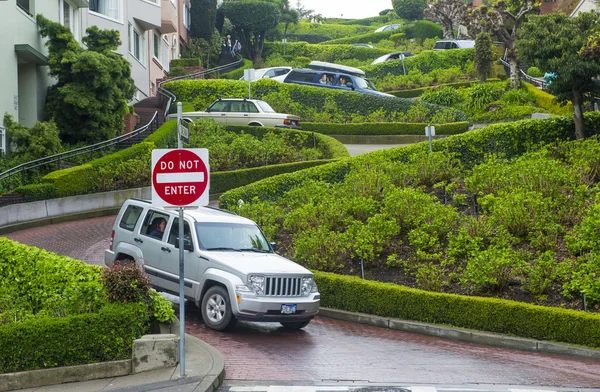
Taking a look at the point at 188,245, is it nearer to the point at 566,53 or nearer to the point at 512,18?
the point at 566,53

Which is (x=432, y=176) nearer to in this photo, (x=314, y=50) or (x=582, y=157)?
(x=582, y=157)

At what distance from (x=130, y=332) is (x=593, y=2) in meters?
38.4

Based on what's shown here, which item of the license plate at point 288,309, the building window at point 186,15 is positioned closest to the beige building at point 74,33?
the building window at point 186,15

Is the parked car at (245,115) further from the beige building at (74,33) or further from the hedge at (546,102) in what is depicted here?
the hedge at (546,102)

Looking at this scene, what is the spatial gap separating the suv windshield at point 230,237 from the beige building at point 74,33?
13404mm

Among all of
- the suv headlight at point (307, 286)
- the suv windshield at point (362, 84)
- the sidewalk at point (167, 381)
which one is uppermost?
the suv windshield at point (362, 84)

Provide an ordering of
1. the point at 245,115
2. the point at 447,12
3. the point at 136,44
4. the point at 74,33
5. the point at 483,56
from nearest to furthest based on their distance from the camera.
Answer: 1. the point at 74,33
2. the point at 245,115
3. the point at 136,44
4. the point at 483,56
5. the point at 447,12

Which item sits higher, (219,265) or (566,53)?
(566,53)

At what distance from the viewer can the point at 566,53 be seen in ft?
78.6

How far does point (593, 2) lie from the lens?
4372cm

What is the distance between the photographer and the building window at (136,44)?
140ft

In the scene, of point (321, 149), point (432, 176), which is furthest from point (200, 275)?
point (321, 149)

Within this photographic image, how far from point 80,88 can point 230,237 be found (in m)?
15.6

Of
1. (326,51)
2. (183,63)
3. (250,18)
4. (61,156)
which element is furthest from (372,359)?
(326,51)
